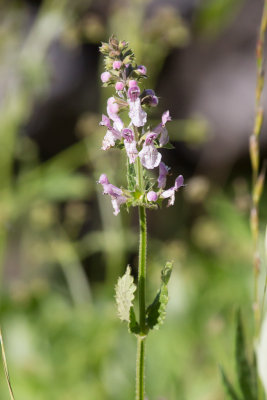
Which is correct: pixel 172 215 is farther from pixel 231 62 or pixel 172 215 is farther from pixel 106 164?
pixel 231 62

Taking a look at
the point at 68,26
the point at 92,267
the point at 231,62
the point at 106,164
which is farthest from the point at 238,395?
the point at 231,62

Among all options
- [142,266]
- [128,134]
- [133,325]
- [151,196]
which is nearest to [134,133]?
[128,134]

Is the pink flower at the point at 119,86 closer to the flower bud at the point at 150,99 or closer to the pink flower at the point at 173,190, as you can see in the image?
the flower bud at the point at 150,99

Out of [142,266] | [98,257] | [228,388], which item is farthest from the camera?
[98,257]

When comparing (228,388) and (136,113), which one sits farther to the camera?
(228,388)

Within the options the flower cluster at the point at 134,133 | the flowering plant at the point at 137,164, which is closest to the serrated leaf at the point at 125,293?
the flowering plant at the point at 137,164

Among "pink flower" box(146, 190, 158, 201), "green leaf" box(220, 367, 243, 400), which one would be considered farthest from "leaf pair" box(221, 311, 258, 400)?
"pink flower" box(146, 190, 158, 201)

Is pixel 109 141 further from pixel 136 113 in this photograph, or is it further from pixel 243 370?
pixel 243 370
